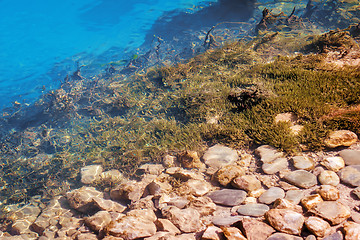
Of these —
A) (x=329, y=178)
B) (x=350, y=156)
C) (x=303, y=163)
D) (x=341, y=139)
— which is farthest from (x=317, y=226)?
(x=341, y=139)

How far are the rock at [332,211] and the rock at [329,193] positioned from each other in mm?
231

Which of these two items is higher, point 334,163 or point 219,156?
point 334,163

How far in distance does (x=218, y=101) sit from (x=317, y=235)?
5.24 m

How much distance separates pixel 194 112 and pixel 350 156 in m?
4.61

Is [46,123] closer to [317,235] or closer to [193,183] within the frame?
[193,183]

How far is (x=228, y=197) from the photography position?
397 cm

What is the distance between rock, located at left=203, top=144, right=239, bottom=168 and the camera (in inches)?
199

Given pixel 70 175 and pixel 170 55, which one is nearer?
pixel 70 175

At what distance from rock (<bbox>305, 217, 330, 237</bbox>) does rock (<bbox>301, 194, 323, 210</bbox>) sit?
383 millimetres

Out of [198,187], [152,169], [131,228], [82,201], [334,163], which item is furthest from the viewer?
[152,169]

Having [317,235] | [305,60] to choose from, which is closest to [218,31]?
[305,60]

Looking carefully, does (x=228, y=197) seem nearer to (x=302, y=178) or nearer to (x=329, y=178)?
(x=302, y=178)

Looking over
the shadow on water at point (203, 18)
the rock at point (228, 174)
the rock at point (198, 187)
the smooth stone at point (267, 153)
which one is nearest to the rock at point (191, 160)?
the rock at point (198, 187)

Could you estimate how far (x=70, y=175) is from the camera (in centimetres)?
833
